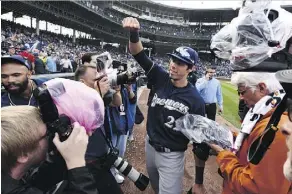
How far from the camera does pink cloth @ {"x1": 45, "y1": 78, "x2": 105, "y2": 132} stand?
52.2 inches

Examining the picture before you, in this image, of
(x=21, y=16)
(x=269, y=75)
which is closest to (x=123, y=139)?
(x=269, y=75)

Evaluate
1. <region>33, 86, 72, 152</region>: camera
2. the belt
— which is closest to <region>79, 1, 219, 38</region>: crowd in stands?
the belt

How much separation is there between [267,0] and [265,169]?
1.10 m

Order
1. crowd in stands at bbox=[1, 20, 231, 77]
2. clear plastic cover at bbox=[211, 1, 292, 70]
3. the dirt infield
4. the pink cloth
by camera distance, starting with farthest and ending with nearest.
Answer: crowd in stands at bbox=[1, 20, 231, 77]
the dirt infield
clear plastic cover at bbox=[211, 1, 292, 70]
the pink cloth

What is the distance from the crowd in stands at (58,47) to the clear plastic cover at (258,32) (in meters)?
7.22

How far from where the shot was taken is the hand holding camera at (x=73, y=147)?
1264mm

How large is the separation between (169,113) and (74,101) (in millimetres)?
1556

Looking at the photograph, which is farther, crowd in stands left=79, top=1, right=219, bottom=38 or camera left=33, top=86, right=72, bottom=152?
crowd in stands left=79, top=1, right=219, bottom=38

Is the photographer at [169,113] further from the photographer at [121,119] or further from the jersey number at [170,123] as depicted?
the photographer at [121,119]

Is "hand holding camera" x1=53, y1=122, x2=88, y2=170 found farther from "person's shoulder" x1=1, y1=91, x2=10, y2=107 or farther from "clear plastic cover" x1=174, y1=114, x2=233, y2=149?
"person's shoulder" x1=1, y1=91, x2=10, y2=107

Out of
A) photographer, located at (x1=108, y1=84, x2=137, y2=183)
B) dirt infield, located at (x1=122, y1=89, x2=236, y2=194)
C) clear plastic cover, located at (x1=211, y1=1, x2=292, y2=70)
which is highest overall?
clear plastic cover, located at (x1=211, y1=1, x2=292, y2=70)

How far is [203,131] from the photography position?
2414 mm

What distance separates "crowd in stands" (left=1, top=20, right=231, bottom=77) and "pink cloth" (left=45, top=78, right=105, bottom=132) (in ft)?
23.8

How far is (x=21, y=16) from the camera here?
28.2 m
